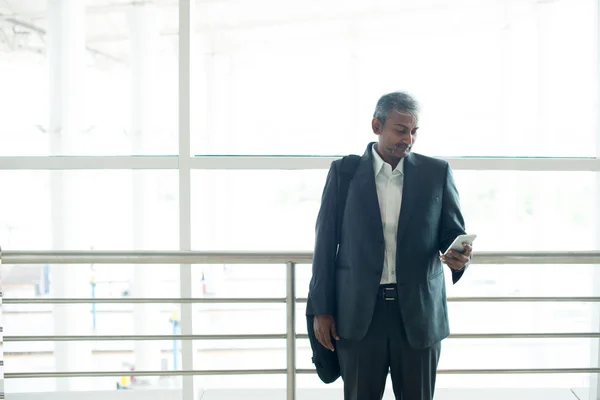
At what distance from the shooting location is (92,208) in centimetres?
284

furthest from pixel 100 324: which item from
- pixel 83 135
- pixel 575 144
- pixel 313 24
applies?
pixel 575 144

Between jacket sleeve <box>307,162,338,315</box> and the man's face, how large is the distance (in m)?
0.19

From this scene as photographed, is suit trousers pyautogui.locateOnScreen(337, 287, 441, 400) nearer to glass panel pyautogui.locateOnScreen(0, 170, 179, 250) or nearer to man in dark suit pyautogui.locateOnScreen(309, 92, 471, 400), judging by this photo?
man in dark suit pyautogui.locateOnScreen(309, 92, 471, 400)

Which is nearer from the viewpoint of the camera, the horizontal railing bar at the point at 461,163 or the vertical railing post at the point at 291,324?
the vertical railing post at the point at 291,324

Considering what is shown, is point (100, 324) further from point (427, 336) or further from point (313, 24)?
point (427, 336)

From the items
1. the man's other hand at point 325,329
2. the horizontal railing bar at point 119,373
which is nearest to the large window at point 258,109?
the horizontal railing bar at point 119,373

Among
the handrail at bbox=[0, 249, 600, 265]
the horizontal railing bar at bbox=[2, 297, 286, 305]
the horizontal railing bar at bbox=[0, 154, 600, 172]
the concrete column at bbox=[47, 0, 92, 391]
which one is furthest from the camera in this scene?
the concrete column at bbox=[47, 0, 92, 391]

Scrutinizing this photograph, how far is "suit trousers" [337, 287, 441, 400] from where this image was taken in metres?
1.52

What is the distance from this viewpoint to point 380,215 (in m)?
1.53

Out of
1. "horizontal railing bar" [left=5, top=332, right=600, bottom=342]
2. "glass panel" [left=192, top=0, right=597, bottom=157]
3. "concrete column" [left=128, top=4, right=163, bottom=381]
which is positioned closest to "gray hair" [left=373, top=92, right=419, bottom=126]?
"horizontal railing bar" [left=5, top=332, right=600, bottom=342]

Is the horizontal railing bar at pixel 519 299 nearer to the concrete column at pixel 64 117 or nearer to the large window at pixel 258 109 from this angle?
the large window at pixel 258 109

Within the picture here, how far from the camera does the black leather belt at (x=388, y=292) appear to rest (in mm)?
1518

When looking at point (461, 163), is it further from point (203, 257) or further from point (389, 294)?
point (203, 257)

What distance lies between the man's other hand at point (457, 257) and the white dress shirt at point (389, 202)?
0.15 meters
